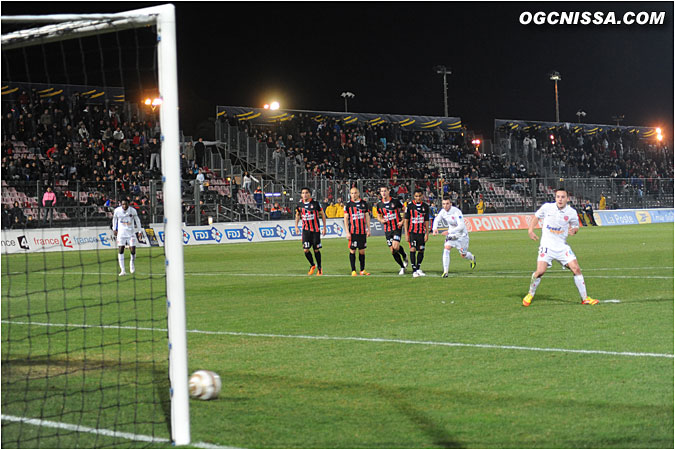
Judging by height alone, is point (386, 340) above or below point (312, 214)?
below

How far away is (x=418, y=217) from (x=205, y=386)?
13.0m

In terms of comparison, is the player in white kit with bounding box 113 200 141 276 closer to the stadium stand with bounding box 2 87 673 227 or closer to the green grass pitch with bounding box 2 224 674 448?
the stadium stand with bounding box 2 87 673 227

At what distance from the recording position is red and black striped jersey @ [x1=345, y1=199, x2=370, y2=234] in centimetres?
1948

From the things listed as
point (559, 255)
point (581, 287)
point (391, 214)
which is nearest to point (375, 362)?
point (559, 255)

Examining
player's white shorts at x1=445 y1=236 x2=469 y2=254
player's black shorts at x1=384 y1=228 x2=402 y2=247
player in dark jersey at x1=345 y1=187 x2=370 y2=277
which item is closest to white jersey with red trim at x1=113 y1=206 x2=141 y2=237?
player in dark jersey at x1=345 y1=187 x2=370 y2=277

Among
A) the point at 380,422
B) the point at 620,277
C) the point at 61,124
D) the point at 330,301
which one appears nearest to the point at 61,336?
the point at 330,301

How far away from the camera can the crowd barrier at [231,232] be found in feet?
96.1

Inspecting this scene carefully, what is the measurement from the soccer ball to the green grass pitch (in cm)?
9

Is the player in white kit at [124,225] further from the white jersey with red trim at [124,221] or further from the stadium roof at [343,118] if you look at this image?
the stadium roof at [343,118]

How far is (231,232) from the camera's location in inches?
1436

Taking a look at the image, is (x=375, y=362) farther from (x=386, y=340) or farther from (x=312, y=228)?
(x=312, y=228)

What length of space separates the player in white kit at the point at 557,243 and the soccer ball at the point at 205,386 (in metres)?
7.18

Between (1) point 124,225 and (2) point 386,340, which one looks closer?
(2) point 386,340

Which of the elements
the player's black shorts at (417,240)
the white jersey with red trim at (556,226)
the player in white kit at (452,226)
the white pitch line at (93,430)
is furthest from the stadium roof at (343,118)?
the white pitch line at (93,430)
